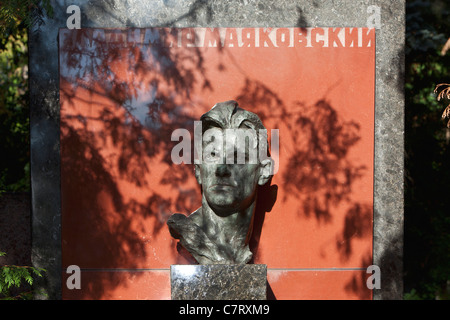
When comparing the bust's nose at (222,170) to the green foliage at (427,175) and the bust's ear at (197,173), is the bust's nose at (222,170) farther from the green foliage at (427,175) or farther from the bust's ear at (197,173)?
the green foliage at (427,175)

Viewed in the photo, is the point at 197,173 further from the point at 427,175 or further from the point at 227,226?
the point at 427,175

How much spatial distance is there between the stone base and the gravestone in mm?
683

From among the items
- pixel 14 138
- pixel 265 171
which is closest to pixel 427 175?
pixel 265 171

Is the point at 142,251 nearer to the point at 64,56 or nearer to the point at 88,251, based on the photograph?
the point at 88,251

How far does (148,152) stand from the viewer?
5.01 m

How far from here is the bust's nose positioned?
438 cm

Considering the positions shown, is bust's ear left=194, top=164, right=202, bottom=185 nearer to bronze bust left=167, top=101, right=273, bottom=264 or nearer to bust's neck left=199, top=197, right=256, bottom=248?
bronze bust left=167, top=101, right=273, bottom=264

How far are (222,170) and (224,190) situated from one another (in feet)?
0.50

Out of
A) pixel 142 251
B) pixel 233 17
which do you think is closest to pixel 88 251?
pixel 142 251

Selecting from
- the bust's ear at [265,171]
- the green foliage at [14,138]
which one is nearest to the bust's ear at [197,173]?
the bust's ear at [265,171]

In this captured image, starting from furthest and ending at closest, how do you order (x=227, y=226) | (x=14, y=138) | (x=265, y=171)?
(x=14, y=138)
(x=265, y=171)
(x=227, y=226)

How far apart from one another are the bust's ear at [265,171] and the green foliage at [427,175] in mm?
2850

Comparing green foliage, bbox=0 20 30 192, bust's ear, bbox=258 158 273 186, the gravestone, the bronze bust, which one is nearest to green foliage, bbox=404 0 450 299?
the gravestone

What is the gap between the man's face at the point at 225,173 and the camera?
4387 millimetres
